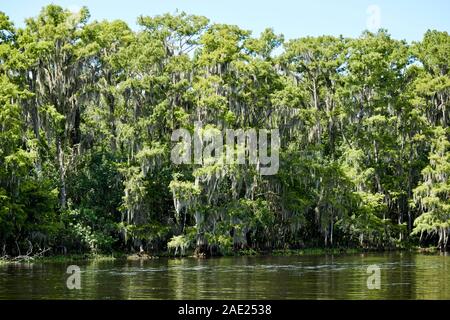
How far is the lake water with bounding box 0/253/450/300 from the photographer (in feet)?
65.5

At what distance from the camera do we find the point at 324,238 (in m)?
47.0

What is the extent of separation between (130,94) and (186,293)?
23.7 m

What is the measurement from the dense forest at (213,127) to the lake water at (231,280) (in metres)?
6.84

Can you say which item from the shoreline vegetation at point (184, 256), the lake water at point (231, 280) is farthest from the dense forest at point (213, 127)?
the lake water at point (231, 280)

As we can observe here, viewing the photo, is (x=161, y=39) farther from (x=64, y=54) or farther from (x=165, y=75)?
(x=64, y=54)

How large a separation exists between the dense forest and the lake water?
22.4ft

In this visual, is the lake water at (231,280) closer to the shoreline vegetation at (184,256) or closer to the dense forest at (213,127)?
the shoreline vegetation at (184,256)

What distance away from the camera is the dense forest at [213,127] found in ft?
126

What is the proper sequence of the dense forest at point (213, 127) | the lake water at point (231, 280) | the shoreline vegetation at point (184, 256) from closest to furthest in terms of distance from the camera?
1. the lake water at point (231, 280)
2. the shoreline vegetation at point (184, 256)
3. the dense forest at point (213, 127)

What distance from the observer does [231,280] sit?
967 inches

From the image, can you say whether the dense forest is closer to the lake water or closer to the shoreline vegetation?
the shoreline vegetation

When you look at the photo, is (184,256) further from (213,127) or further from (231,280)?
(231,280)

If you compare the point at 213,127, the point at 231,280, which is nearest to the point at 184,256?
the point at 213,127
